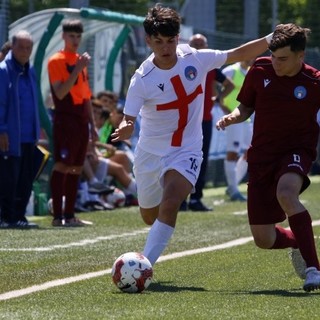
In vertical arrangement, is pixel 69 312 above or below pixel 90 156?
above

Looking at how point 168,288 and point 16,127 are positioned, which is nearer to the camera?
point 168,288

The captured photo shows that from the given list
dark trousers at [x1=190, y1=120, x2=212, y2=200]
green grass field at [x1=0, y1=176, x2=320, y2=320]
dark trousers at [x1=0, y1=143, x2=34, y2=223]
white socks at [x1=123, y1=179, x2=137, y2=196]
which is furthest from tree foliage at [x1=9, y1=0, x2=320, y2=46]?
green grass field at [x1=0, y1=176, x2=320, y2=320]

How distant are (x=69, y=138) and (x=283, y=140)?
5.84 m

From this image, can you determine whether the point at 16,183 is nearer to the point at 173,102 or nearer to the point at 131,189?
the point at 131,189

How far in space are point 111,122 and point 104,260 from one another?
283 inches

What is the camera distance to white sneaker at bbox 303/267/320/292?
806cm

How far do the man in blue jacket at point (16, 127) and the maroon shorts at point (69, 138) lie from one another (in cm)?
45

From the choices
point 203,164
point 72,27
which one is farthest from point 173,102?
point 203,164

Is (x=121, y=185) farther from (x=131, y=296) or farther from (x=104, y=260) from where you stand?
(x=131, y=296)

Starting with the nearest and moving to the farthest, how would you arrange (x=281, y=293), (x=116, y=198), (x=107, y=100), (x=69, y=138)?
1. (x=281, y=293)
2. (x=69, y=138)
3. (x=116, y=198)
4. (x=107, y=100)

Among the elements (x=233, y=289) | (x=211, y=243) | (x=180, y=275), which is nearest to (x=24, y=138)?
(x=211, y=243)

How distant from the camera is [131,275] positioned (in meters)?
8.08

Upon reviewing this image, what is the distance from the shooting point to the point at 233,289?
27.3 feet

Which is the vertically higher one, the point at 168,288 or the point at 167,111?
the point at 167,111
